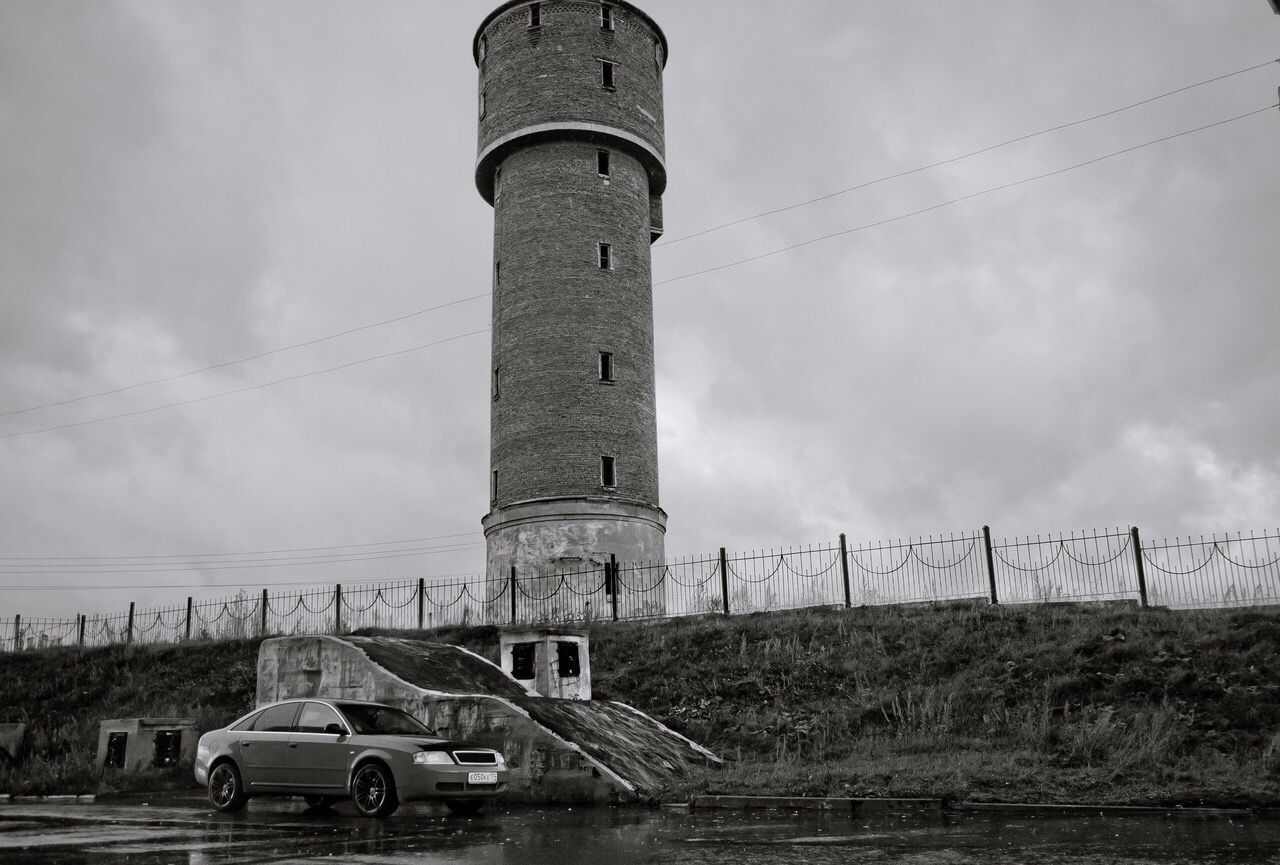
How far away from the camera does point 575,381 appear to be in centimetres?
3183

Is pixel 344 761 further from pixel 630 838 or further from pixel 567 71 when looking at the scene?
pixel 567 71

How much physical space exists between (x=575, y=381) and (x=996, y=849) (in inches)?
933

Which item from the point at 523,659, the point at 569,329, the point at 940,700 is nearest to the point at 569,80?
the point at 569,329

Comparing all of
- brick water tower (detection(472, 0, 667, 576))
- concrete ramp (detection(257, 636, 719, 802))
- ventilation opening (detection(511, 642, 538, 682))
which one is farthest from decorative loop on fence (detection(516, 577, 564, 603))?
ventilation opening (detection(511, 642, 538, 682))

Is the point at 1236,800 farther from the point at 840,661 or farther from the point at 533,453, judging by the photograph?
the point at 533,453

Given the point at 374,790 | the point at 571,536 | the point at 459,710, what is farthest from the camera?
the point at 571,536

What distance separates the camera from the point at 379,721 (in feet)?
45.5

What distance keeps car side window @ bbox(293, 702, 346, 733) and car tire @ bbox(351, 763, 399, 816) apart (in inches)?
30.5

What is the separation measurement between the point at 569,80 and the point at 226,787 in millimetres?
25323

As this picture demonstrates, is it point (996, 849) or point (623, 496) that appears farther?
point (623, 496)

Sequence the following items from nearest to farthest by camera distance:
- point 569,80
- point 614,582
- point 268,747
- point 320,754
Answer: point 320,754 < point 268,747 < point 614,582 < point 569,80

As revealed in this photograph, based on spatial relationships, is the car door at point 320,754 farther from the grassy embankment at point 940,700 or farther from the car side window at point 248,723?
the grassy embankment at point 940,700

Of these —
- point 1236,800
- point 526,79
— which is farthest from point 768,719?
point 526,79

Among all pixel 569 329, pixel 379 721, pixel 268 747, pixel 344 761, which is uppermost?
pixel 569 329
